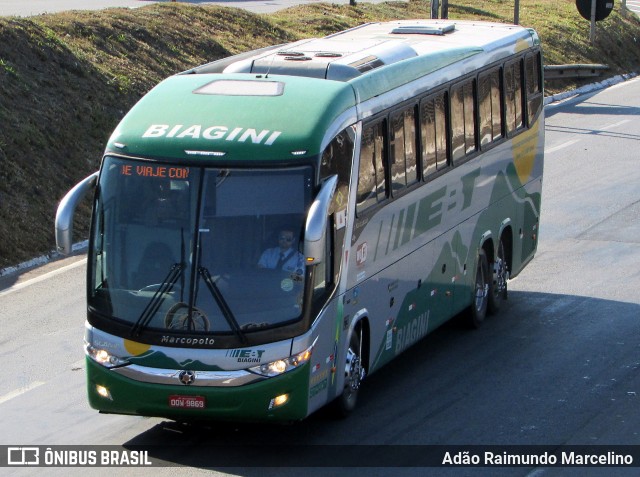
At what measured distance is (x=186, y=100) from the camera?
1138 cm

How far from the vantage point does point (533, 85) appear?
56.7ft

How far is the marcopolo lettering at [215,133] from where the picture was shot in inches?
423

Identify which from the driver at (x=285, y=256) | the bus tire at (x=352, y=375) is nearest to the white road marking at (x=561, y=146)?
the bus tire at (x=352, y=375)

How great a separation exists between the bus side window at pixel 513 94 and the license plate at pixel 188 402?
23.3ft

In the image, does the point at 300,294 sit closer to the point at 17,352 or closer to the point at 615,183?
the point at 17,352

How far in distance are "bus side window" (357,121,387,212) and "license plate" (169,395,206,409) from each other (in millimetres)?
2418

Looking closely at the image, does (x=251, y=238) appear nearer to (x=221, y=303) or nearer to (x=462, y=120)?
(x=221, y=303)

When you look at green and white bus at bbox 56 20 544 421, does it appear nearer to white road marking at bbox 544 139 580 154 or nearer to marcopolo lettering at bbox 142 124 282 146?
marcopolo lettering at bbox 142 124 282 146

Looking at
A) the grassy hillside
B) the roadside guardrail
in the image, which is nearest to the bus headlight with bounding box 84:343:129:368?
the grassy hillside

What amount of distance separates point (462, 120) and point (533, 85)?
296cm

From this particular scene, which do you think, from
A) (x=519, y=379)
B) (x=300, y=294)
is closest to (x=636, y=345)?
(x=519, y=379)

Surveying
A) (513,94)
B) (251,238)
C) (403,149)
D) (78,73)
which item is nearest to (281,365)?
(251,238)

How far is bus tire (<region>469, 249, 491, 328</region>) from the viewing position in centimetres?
1541

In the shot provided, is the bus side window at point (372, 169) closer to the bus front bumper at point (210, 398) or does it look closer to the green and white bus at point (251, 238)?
the green and white bus at point (251, 238)
